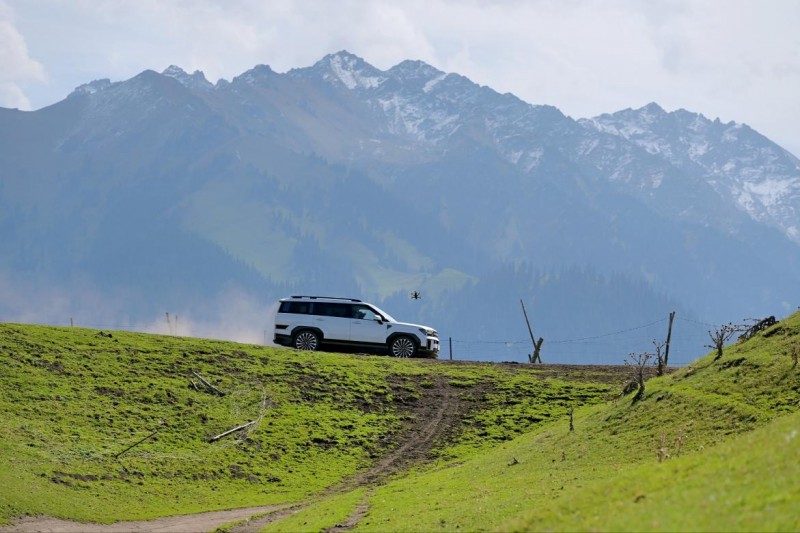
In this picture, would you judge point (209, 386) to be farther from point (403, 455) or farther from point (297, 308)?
point (297, 308)

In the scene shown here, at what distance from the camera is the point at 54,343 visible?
4934 centimetres

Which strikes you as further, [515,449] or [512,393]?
[512,393]

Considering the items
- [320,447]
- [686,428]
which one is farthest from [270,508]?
[686,428]

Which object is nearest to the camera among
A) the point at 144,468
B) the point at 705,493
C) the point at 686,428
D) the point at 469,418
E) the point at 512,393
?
the point at 705,493

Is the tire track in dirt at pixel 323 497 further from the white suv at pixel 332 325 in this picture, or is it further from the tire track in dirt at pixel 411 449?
the white suv at pixel 332 325

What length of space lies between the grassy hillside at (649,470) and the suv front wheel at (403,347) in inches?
548

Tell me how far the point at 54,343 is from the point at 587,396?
26.6 metres

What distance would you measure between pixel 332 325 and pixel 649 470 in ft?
128

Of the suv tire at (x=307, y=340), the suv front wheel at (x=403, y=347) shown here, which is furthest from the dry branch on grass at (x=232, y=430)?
the suv front wheel at (x=403, y=347)

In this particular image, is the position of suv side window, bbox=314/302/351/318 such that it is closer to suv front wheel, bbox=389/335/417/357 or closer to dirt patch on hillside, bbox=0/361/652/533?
suv front wheel, bbox=389/335/417/357

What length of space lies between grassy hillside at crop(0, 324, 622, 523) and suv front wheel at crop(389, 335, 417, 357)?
2.22 m

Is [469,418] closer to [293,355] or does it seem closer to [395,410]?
[395,410]

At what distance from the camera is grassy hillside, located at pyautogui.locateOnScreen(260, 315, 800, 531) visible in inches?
642

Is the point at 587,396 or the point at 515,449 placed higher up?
the point at 587,396
